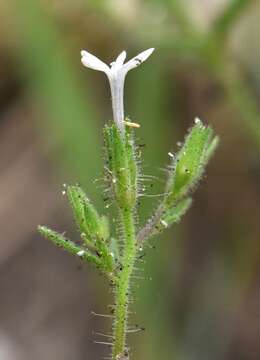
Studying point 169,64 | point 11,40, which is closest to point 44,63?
point 169,64

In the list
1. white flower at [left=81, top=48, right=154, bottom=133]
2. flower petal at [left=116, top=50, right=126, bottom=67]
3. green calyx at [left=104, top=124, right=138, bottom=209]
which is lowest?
green calyx at [left=104, top=124, right=138, bottom=209]

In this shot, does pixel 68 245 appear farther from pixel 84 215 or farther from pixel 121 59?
pixel 121 59

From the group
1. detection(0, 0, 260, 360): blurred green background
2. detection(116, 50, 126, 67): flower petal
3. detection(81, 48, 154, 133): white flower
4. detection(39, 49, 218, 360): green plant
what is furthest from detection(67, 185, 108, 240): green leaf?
detection(0, 0, 260, 360): blurred green background

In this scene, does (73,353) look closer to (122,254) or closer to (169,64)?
(169,64)

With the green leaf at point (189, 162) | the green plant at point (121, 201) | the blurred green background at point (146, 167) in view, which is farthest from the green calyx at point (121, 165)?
the blurred green background at point (146, 167)

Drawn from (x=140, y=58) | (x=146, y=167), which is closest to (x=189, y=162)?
(x=140, y=58)

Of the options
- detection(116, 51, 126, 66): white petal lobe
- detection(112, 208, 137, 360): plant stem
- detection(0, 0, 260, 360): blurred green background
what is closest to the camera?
detection(112, 208, 137, 360): plant stem

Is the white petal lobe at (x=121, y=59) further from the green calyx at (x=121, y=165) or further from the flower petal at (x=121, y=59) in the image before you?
the green calyx at (x=121, y=165)

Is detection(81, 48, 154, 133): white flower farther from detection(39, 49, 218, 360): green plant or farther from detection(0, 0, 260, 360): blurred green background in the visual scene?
detection(0, 0, 260, 360): blurred green background
